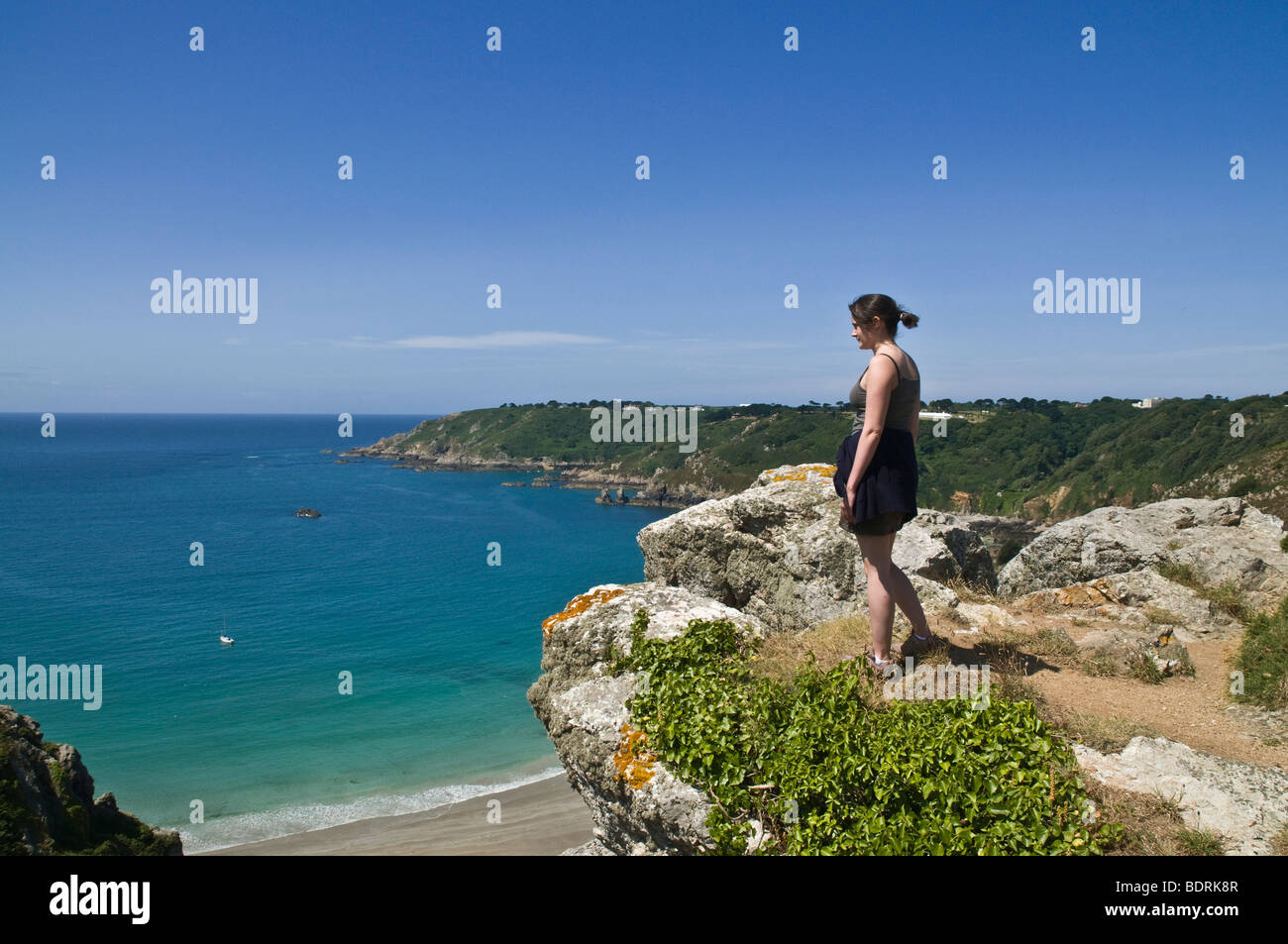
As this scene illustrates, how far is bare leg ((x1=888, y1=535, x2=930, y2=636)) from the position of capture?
5.86 metres

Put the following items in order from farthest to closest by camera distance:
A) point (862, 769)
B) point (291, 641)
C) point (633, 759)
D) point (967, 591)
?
point (291, 641) → point (967, 591) → point (633, 759) → point (862, 769)

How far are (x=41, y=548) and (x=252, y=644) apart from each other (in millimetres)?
42658

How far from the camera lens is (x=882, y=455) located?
570 cm

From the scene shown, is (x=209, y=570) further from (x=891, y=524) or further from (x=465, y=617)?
(x=891, y=524)

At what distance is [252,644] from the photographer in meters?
45.9

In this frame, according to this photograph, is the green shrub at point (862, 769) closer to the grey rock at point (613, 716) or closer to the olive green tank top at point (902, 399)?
the grey rock at point (613, 716)

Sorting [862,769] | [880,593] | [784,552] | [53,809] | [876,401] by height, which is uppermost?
[876,401]

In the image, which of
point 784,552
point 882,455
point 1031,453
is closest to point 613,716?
point 882,455

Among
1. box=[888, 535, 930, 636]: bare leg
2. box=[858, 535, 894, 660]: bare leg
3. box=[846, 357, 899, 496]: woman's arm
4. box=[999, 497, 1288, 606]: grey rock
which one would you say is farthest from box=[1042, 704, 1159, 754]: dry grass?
box=[999, 497, 1288, 606]: grey rock

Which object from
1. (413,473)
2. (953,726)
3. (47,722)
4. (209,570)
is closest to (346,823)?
(47,722)

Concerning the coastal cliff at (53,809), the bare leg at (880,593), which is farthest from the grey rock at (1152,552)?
the coastal cliff at (53,809)

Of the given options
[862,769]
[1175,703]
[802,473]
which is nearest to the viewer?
[862,769]

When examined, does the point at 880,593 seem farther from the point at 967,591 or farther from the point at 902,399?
the point at 967,591

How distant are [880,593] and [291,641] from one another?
49321 millimetres
